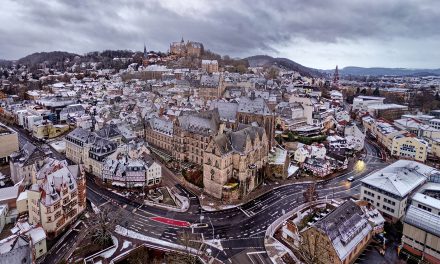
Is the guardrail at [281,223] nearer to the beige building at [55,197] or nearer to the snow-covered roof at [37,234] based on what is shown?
the snow-covered roof at [37,234]

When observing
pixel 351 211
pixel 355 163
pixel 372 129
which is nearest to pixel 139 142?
pixel 351 211

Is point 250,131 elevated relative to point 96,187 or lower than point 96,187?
elevated

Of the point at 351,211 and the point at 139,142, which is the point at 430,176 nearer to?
the point at 351,211

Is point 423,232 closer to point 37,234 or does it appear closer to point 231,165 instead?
point 231,165

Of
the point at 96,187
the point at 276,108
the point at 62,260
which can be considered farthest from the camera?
the point at 276,108

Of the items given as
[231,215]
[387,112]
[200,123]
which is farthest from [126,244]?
[387,112]
